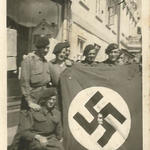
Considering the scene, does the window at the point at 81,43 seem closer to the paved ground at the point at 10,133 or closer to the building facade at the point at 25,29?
the building facade at the point at 25,29

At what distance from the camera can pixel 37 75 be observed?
154 centimetres

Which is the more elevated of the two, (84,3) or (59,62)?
(84,3)

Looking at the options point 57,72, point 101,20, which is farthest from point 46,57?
point 101,20

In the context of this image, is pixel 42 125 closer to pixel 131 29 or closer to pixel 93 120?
pixel 93 120

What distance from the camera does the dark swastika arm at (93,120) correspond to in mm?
1536

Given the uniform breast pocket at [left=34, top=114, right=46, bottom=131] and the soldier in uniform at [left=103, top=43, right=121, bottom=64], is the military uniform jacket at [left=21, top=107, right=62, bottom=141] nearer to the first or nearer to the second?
the uniform breast pocket at [left=34, top=114, right=46, bottom=131]

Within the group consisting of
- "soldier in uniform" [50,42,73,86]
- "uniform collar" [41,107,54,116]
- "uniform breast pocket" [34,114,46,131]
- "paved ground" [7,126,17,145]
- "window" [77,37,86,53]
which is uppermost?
"window" [77,37,86,53]

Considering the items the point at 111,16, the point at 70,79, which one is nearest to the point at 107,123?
the point at 70,79

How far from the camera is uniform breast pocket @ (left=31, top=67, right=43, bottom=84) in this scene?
153 cm

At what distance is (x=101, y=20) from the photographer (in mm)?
1562

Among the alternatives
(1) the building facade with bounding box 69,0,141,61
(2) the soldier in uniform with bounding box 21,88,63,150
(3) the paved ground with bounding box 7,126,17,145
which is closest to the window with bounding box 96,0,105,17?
(1) the building facade with bounding box 69,0,141,61

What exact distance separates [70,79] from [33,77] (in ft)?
0.29

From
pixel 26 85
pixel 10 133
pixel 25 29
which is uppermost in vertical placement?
pixel 25 29

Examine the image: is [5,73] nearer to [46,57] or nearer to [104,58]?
[46,57]
